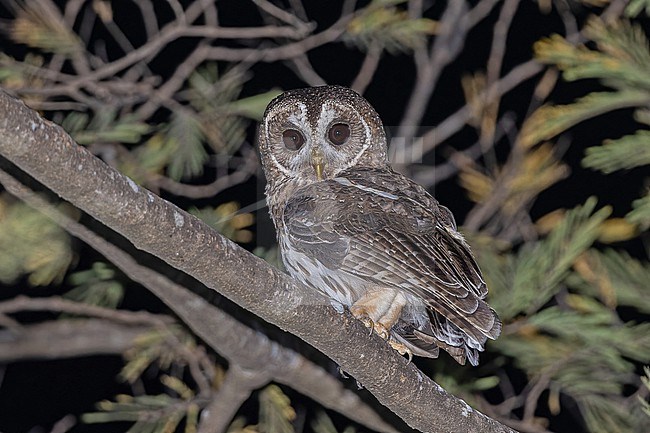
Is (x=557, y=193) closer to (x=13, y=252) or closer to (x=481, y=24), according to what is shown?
(x=481, y=24)

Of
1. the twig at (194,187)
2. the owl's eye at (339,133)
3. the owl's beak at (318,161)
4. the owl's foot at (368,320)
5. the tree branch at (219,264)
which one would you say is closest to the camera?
the tree branch at (219,264)

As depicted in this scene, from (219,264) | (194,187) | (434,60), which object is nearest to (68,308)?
(194,187)

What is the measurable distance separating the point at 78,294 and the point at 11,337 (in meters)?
0.24

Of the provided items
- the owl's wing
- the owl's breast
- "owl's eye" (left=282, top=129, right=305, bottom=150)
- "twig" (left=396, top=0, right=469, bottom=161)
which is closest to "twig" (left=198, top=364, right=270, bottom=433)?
the owl's breast

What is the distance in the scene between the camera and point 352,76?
4.47 m

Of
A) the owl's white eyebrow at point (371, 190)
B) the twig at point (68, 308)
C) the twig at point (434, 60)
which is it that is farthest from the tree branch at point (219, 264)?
the twig at point (434, 60)

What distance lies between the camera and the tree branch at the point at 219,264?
1591 mm

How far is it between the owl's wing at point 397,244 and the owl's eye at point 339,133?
0.81 feet

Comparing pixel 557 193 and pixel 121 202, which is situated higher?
pixel 121 202

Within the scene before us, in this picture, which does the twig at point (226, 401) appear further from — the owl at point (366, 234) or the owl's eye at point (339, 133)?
the owl's eye at point (339, 133)

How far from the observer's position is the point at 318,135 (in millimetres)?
2896

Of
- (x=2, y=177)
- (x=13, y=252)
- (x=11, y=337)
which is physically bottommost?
(x=11, y=337)

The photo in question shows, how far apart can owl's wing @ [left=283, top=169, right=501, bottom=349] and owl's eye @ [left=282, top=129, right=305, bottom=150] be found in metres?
0.25

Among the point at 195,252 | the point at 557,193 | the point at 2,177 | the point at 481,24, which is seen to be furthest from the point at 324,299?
the point at 481,24
